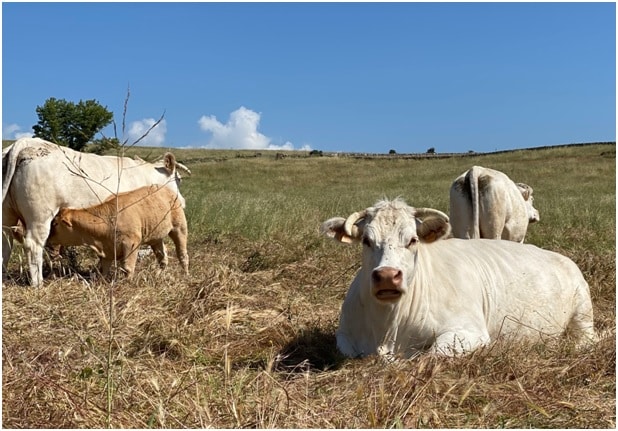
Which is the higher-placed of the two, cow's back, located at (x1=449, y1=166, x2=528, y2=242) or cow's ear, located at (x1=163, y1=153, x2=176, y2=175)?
cow's ear, located at (x1=163, y1=153, x2=176, y2=175)

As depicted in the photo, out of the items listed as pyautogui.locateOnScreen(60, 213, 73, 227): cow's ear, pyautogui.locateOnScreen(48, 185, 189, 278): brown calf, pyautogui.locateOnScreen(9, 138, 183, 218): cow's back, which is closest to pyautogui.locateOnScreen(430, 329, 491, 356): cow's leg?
pyautogui.locateOnScreen(48, 185, 189, 278): brown calf

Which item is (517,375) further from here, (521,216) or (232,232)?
(232,232)

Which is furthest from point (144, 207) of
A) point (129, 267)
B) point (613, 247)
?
point (613, 247)

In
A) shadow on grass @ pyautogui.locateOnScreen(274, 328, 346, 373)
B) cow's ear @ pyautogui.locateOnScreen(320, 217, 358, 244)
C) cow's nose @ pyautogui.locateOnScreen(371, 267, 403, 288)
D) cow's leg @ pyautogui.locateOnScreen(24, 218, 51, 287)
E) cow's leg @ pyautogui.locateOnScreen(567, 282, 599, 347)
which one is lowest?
shadow on grass @ pyautogui.locateOnScreen(274, 328, 346, 373)

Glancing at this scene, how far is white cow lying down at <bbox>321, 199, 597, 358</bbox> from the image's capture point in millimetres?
4863

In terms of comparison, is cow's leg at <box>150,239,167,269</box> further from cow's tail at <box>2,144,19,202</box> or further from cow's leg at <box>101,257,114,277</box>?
cow's tail at <box>2,144,19,202</box>

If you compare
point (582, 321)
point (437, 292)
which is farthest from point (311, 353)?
point (582, 321)

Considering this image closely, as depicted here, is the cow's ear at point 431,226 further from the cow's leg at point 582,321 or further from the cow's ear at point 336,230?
the cow's leg at point 582,321

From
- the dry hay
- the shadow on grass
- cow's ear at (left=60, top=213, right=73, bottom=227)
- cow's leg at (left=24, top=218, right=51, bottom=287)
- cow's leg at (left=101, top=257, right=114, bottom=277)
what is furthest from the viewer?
cow's leg at (left=101, top=257, right=114, bottom=277)

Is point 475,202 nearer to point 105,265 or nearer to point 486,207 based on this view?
point 486,207

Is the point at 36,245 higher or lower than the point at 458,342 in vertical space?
higher

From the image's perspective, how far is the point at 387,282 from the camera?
450cm

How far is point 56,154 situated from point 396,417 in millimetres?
5884

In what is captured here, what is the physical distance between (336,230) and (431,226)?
29.3 inches
